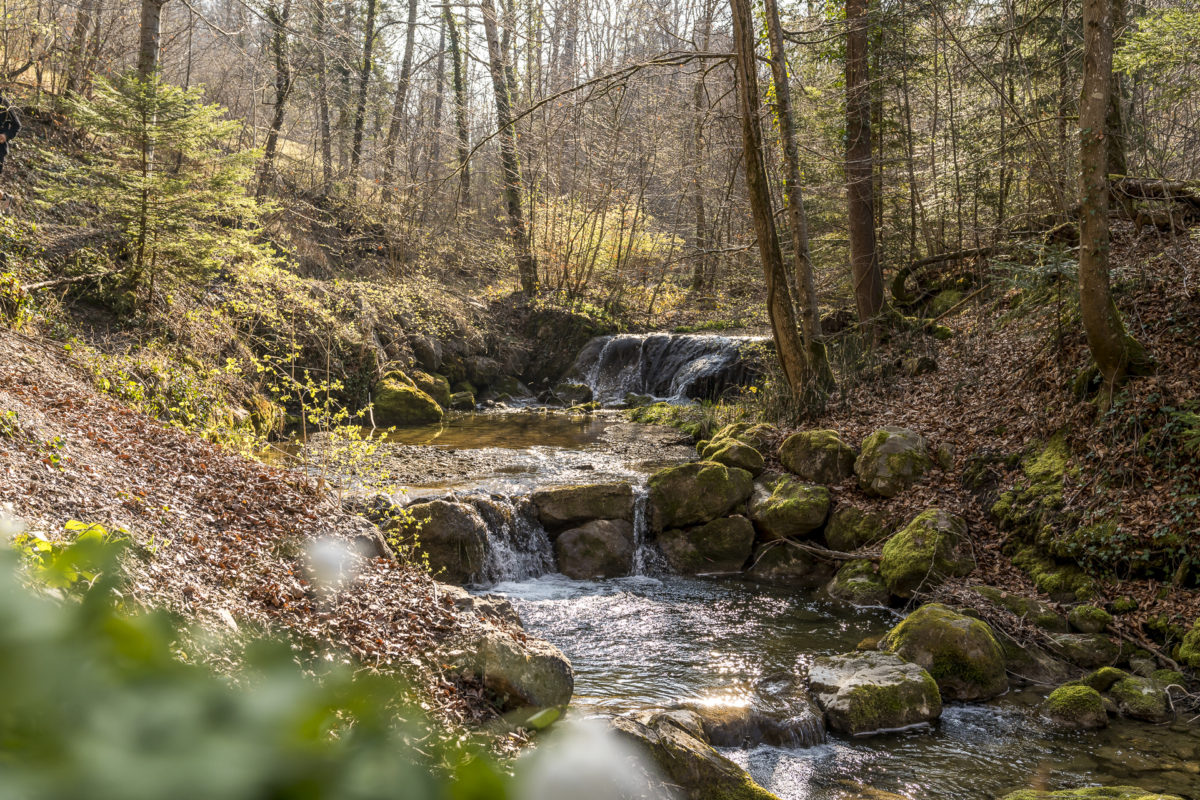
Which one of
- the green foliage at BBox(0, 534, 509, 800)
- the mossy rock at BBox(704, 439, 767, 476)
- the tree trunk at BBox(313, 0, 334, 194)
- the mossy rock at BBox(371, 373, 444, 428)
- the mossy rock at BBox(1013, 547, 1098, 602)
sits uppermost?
the tree trunk at BBox(313, 0, 334, 194)

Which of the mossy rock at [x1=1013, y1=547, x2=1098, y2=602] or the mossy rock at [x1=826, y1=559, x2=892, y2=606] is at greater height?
the mossy rock at [x1=1013, y1=547, x2=1098, y2=602]

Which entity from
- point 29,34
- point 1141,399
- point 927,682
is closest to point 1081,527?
point 1141,399

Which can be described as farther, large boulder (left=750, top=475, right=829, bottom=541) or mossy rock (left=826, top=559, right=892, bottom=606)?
large boulder (left=750, top=475, right=829, bottom=541)

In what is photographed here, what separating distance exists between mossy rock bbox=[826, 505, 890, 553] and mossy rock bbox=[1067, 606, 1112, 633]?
2.20m

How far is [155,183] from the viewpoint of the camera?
963 centimetres

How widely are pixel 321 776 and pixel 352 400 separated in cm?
1623

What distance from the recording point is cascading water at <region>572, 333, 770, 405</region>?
18531 mm

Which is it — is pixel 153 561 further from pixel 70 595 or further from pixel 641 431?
pixel 641 431

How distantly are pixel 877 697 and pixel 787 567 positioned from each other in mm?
3269

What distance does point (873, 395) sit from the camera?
38.9 ft

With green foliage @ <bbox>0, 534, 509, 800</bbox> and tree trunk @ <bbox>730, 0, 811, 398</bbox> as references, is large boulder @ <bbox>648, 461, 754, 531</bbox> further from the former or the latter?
green foliage @ <bbox>0, 534, 509, 800</bbox>

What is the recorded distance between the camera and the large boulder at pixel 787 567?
907 centimetres

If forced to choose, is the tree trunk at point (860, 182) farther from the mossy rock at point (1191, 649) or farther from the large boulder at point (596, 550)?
the mossy rock at point (1191, 649)

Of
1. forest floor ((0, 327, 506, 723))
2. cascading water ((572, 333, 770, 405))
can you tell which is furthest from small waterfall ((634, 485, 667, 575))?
cascading water ((572, 333, 770, 405))
